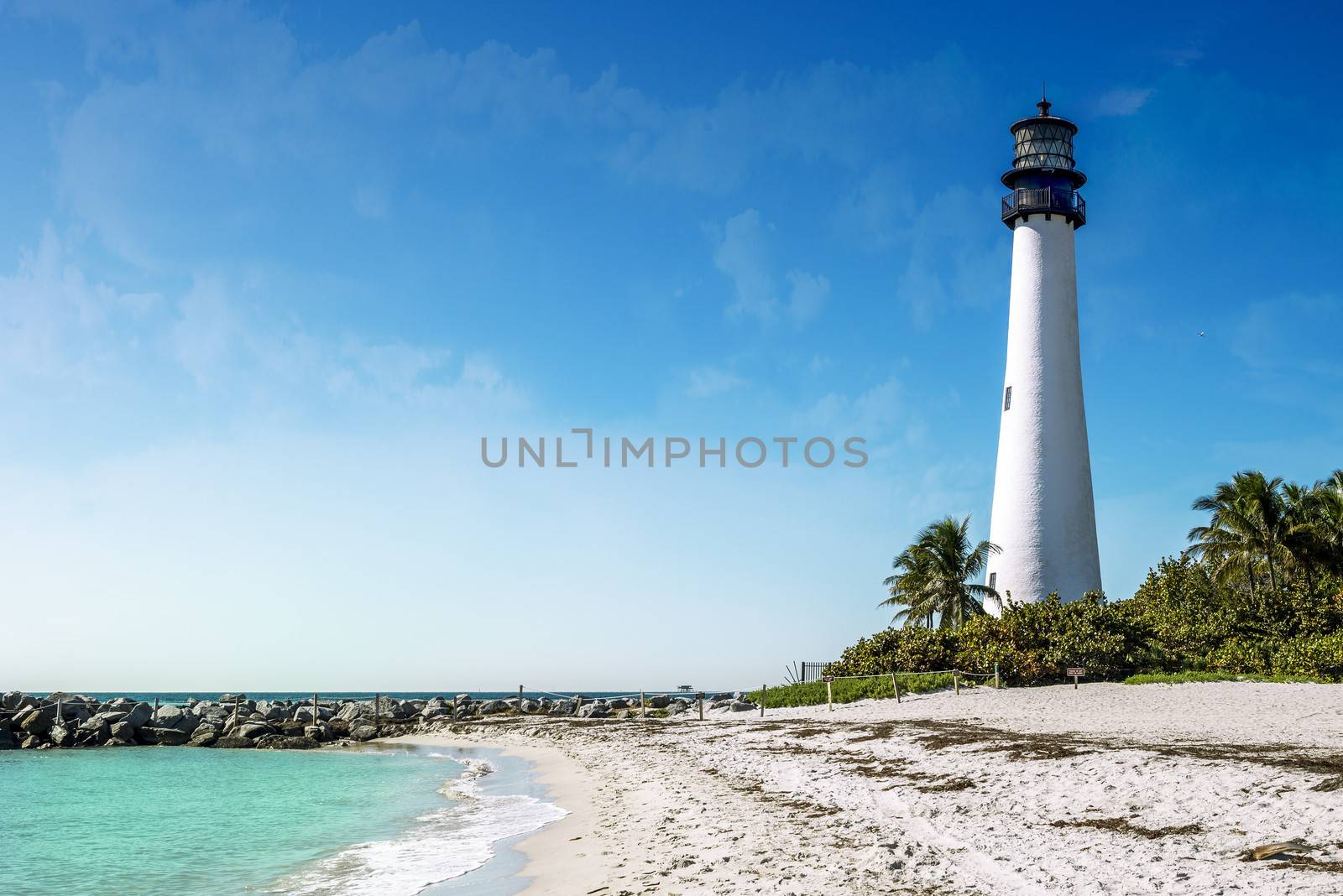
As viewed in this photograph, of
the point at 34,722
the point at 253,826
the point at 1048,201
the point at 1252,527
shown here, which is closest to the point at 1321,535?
the point at 1252,527

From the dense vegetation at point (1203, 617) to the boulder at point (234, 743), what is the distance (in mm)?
25777

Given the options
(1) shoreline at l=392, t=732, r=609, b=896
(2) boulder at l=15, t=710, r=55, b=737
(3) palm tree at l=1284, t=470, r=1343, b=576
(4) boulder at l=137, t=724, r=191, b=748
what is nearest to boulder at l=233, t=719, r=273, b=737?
(4) boulder at l=137, t=724, r=191, b=748

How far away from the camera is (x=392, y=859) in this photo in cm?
1362

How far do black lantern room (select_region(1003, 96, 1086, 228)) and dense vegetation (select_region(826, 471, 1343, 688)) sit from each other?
12.4 m

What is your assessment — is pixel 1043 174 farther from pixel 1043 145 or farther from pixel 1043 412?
pixel 1043 412

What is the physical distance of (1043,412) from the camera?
3550 centimetres

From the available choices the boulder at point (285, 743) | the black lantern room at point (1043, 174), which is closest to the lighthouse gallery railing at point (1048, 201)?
the black lantern room at point (1043, 174)

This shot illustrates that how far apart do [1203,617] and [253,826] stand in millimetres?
29090

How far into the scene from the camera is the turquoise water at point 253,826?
43.5ft

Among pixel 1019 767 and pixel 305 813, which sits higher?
pixel 1019 767

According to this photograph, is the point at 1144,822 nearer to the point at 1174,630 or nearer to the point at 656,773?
the point at 656,773

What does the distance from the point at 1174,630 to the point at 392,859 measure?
2759cm

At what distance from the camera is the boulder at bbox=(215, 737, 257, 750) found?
4191cm

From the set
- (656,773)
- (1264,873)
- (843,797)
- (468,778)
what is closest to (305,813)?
(468,778)
